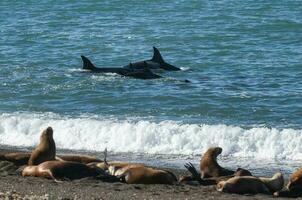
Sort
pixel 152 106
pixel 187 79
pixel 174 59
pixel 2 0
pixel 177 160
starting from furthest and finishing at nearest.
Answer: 1. pixel 2 0
2. pixel 174 59
3. pixel 187 79
4. pixel 152 106
5. pixel 177 160

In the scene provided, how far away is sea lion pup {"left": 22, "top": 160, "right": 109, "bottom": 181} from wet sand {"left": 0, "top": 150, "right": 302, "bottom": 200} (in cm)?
16

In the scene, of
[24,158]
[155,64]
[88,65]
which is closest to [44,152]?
[24,158]

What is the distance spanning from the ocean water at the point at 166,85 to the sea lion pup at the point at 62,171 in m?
2.62

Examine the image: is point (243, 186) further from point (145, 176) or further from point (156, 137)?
point (156, 137)

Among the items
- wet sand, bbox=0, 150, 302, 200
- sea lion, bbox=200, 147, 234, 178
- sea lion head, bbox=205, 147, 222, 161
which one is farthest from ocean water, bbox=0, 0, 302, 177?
wet sand, bbox=0, 150, 302, 200

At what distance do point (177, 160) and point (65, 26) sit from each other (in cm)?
→ 2239

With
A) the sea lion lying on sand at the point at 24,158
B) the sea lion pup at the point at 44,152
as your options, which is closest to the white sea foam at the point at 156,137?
the sea lion lying on sand at the point at 24,158

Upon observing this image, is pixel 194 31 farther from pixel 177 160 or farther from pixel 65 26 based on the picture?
pixel 177 160

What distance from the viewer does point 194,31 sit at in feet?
116

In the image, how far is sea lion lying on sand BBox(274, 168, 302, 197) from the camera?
511 inches

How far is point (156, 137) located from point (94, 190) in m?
5.82

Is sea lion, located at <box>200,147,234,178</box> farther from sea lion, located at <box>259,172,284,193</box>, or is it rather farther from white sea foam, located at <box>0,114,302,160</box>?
white sea foam, located at <box>0,114,302,160</box>

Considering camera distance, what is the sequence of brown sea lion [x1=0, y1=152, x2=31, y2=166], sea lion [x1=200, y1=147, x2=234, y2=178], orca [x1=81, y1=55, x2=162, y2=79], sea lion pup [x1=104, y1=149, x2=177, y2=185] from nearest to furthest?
sea lion pup [x1=104, y1=149, x2=177, y2=185] → sea lion [x1=200, y1=147, x2=234, y2=178] → brown sea lion [x1=0, y1=152, x2=31, y2=166] → orca [x1=81, y1=55, x2=162, y2=79]

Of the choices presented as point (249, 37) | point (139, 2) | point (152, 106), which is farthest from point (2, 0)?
point (152, 106)
